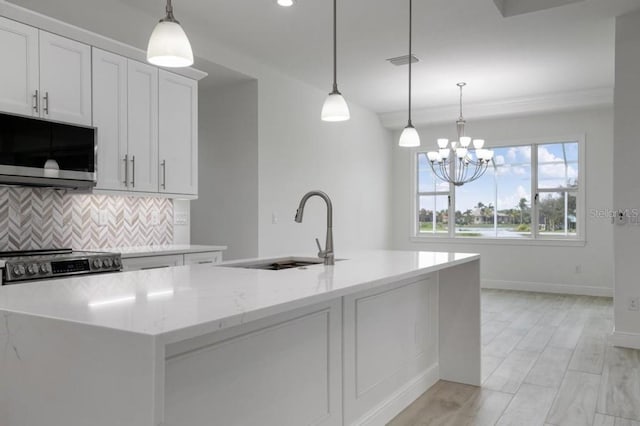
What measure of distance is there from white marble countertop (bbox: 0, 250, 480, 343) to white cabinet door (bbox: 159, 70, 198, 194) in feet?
6.54

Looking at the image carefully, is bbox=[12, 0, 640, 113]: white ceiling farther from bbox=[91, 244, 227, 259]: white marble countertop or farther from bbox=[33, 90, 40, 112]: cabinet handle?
bbox=[91, 244, 227, 259]: white marble countertop

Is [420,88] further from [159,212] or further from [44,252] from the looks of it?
[44,252]

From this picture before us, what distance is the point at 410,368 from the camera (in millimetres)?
3037

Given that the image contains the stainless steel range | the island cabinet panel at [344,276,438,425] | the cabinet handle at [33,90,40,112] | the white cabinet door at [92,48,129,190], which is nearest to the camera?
the island cabinet panel at [344,276,438,425]

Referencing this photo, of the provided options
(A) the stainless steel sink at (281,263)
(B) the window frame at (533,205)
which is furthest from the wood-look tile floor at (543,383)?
(B) the window frame at (533,205)

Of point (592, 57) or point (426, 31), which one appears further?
point (592, 57)

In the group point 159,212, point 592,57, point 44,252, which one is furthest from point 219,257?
point 592,57

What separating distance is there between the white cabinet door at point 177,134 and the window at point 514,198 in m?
4.80

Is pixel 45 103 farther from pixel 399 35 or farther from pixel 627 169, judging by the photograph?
pixel 627 169

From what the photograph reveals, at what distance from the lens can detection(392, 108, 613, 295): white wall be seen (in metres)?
6.77

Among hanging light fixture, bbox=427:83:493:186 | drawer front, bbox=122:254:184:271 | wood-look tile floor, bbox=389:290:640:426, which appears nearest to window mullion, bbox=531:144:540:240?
hanging light fixture, bbox=427:83:493:186

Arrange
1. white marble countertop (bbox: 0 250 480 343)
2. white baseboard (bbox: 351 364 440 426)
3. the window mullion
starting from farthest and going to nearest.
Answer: the window mullion < white baseboard (bbox: 351 364 440 426) < white marble countertop (bbox: 0 250 480 343)

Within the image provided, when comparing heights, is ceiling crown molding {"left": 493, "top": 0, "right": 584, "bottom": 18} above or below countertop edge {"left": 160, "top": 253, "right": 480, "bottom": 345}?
above

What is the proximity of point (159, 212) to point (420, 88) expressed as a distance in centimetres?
369
